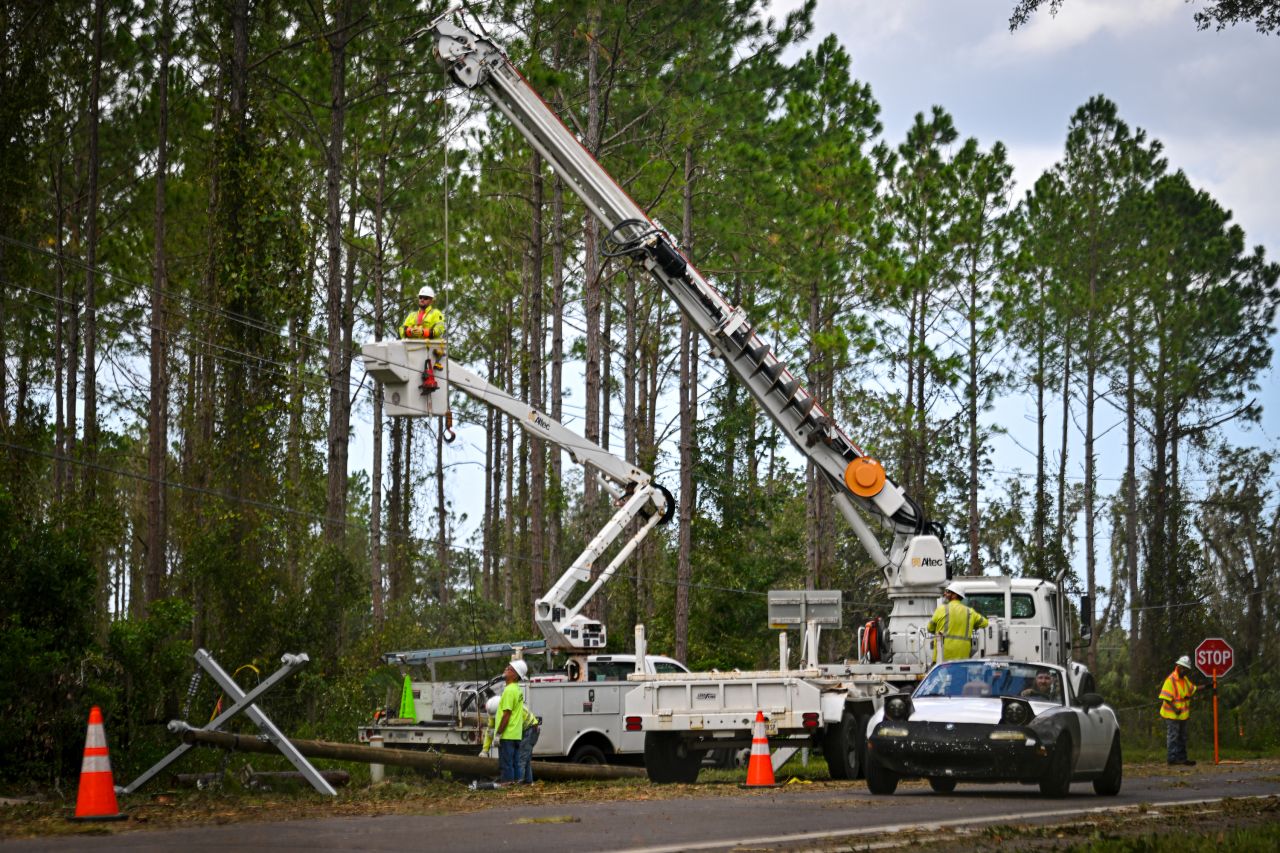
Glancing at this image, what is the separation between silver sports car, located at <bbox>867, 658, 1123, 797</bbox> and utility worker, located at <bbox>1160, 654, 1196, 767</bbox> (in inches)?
411

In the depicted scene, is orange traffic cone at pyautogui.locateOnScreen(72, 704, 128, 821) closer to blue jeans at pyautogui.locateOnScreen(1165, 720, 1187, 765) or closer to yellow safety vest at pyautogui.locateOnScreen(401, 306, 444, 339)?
yellow safety vest at pyautogui.locateOnScreen(401, 306, 444, 339)

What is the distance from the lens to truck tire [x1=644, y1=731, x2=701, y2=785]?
21.6m

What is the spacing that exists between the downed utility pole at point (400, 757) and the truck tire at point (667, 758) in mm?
1011

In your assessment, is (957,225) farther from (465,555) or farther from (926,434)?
(465,555)

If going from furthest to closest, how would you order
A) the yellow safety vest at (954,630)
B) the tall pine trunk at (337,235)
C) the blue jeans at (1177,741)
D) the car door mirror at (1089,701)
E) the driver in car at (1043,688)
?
the tall pine trunk at (337,235) < the blue jeans at (1177,741) < the yellow safety vest at (954,630) < the driver in car at (1043,688) < the car door mirror at (1089,701)

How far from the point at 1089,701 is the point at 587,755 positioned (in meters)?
8.14

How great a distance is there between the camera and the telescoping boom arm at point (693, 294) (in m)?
26.1

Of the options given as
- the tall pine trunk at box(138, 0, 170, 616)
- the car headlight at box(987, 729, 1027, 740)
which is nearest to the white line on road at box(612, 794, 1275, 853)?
the car headlight at box(987, 729, 1027, 740)

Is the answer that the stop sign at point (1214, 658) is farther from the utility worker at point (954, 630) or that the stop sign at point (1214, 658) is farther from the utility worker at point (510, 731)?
the utility worker at point (510, 731)

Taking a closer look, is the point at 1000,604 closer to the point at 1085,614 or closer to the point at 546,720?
the point at 1085,614

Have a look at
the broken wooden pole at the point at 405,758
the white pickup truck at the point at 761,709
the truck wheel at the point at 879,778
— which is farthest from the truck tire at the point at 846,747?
the truck wheel at the point at 879,778

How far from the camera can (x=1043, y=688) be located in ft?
59.7

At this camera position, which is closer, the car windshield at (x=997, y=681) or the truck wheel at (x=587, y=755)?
the car windshield at (x=997, y=681)

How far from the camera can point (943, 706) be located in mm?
17578
